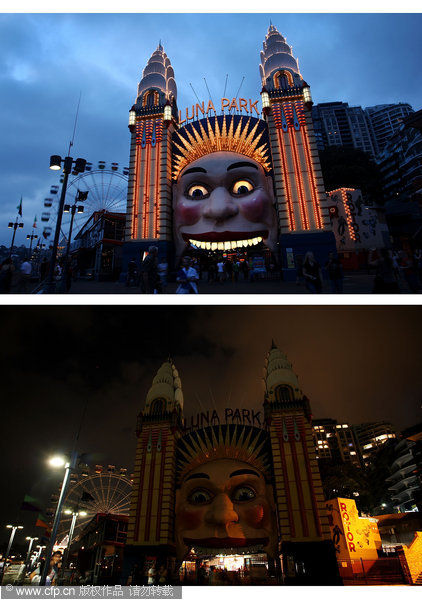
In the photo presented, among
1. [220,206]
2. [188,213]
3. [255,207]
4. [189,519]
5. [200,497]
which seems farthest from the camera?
[188,213]

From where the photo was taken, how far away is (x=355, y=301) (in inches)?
256

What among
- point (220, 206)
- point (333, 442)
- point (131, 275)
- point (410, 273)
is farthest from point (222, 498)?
point (333, 442)

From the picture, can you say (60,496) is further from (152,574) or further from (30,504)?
(152,574)

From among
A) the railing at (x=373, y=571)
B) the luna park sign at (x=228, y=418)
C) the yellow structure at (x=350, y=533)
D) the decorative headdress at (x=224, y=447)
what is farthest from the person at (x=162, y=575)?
the yellow structure at (x=350, y=533)

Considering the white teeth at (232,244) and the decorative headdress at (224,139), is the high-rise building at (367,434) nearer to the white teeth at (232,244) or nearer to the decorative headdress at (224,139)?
the white teeth at (232,244)

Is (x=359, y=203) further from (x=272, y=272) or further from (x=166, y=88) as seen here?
(x=166, y=88)

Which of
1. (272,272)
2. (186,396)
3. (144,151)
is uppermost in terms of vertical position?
(144,151)

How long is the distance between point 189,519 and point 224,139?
12561 mm

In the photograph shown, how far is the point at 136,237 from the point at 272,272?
539 cm

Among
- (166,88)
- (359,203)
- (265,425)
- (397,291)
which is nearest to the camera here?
(397,291)

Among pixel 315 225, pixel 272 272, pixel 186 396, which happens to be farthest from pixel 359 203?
pixel 186 396

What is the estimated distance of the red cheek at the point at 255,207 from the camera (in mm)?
12258

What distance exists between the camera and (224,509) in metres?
7.29

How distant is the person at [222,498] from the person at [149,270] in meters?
3.92
